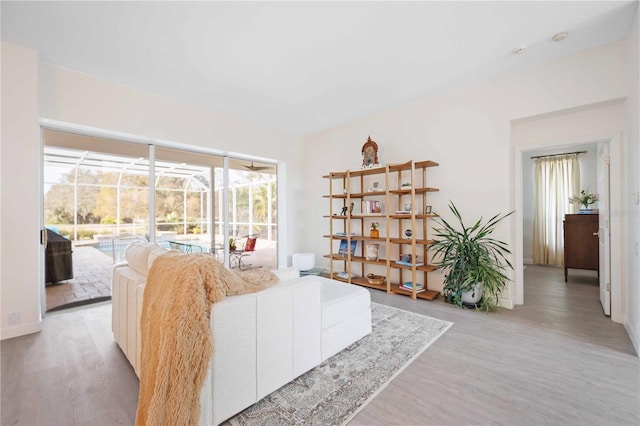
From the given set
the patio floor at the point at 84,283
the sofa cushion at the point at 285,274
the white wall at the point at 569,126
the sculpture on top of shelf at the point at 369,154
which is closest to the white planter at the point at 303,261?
the sculpture on top of shelf at the point at 369,154

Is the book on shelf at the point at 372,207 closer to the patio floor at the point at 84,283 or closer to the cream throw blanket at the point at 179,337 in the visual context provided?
the cream throw blanket at the point at 179,337

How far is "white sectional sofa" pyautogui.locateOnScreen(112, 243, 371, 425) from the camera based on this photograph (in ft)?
4.60

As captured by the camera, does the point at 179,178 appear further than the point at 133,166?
Yes

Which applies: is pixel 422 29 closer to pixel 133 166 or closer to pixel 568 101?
pixel 568 101

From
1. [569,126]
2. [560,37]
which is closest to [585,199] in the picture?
[569,126]

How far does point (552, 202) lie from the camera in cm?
561

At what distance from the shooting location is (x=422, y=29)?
2357 mm

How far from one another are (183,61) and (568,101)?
13.8 ft

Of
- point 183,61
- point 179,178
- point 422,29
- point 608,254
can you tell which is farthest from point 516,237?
point 179,178

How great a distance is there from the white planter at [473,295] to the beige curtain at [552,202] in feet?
Answer: 12.5

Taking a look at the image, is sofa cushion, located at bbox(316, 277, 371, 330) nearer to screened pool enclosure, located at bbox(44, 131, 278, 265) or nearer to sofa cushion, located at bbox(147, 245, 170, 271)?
sofa cushion, located at bbox(147, 245, 170, 271)

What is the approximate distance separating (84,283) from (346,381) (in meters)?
3.92

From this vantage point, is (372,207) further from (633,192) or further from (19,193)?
(19,193)

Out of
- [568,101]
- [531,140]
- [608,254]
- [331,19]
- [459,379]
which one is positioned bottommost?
[459,379]
